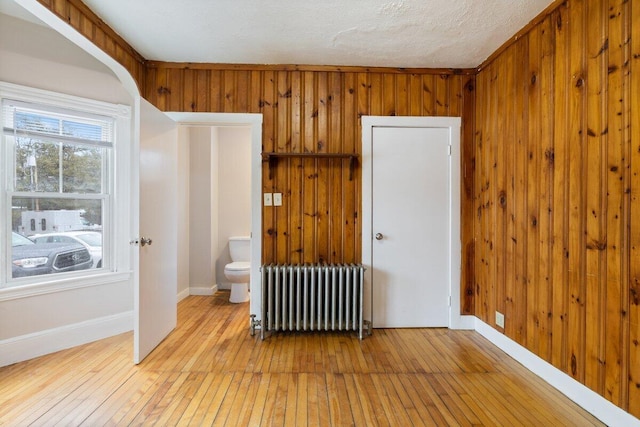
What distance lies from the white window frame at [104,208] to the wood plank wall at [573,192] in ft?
11.2

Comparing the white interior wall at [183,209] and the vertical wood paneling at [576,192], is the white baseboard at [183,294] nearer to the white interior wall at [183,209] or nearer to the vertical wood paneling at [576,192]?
the white interior wall at [183,209]

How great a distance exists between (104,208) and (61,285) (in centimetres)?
72

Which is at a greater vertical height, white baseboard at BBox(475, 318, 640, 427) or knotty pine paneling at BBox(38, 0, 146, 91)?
knotty pine paneling at BBox(38, 0, 146, 91)

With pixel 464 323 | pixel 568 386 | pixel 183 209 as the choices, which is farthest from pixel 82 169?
pixel 568 386

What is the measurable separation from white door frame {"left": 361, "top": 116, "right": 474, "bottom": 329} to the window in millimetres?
2385

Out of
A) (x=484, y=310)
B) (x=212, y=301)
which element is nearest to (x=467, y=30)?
(x=484, y=310)

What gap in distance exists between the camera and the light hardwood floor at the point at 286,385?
64.1 inches

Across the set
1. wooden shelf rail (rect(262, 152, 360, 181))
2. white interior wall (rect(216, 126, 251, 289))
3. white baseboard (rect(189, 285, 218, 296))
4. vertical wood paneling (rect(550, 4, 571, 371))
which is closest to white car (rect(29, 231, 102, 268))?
white baseboard (rect(189, 285, 218, 296))

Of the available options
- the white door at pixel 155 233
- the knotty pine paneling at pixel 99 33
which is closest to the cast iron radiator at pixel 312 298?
the white door at pixel 155 233

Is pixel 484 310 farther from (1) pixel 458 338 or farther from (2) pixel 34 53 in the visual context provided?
(2) pixel 34 53

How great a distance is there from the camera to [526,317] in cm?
216

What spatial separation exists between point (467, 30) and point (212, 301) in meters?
3.74

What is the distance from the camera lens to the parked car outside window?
7.48 ft

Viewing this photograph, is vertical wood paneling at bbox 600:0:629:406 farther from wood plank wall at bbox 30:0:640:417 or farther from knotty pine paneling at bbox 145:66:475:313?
knotty pine paneling at bbox 145:66:475:313
